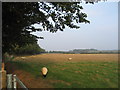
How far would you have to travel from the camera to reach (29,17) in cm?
981

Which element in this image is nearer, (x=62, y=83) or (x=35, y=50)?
(x=62, y=83)

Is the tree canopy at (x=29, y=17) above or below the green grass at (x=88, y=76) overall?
above

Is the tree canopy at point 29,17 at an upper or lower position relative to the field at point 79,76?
upper

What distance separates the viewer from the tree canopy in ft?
29.3

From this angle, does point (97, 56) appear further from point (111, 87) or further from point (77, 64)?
point (111, 87)

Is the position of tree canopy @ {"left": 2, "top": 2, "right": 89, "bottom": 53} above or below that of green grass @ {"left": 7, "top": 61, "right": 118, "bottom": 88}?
above

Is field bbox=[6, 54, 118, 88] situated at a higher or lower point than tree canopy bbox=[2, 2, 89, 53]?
lower

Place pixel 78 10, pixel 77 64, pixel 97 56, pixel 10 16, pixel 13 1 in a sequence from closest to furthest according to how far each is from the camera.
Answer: pixel 13 1
pixel 10 16
pixel 78 10
pixel 77 64
pixel 97 56

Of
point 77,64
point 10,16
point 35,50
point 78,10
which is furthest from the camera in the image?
point 35,50

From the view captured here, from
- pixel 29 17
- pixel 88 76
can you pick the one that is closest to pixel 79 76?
pixel 88 76

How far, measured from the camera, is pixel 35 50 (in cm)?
1823

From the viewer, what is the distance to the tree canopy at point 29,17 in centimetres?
893

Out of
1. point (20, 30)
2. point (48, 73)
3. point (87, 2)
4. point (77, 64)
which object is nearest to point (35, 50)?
point (77, 64)

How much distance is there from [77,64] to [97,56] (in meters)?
3.05
